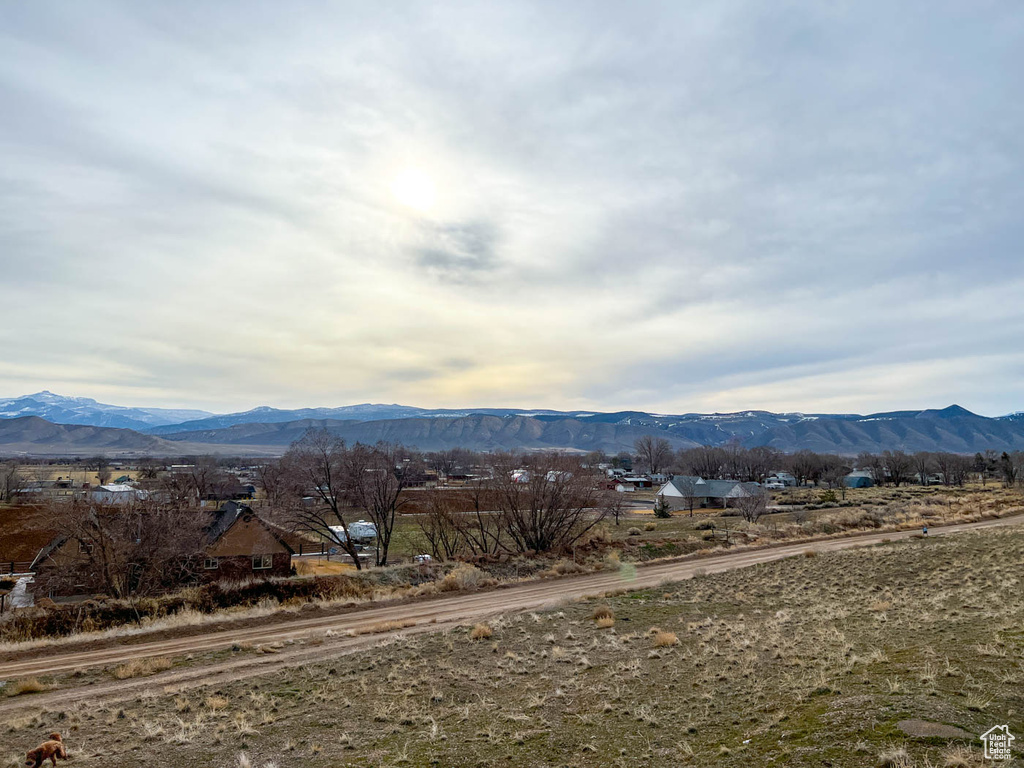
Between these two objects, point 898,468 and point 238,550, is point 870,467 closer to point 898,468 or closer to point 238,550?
point 898,468

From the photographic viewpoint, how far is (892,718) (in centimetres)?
801

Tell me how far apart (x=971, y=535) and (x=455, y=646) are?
123ft

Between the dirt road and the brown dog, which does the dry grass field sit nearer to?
the brown dog

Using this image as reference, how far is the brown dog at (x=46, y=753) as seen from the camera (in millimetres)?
10016

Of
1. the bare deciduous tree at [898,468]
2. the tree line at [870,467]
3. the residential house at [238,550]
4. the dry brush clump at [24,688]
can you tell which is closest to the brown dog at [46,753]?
the dry brush clump at [24,688]

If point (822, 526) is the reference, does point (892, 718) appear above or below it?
above

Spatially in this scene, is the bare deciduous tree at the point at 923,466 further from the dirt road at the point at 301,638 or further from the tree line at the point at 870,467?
the dirt road at the point at 301,638

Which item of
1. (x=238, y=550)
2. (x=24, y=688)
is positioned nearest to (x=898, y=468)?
(x=238, y=550)

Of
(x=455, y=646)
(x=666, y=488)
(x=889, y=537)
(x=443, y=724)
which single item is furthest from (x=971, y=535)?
(x=666, y=488)

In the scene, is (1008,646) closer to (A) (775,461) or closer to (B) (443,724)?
(B) (443,724)

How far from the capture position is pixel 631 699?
12.2 m

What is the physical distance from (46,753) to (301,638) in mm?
12890

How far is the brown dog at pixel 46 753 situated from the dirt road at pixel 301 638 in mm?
6057

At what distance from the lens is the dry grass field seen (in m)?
8.43
